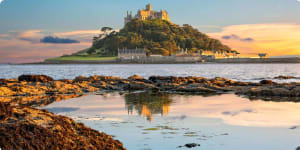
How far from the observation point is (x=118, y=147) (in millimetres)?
4559

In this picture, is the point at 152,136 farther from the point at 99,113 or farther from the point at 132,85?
the point at 132,85

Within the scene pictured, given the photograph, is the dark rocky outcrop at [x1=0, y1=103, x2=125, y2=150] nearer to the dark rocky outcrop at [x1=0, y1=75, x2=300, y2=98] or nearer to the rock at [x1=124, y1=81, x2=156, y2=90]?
the dark rocky outcrop at [x1=0, y1=75, x2=300, y2=98]

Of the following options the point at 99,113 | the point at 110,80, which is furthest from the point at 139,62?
the point at 99,113

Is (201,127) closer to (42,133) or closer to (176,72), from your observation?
→ (42,133)

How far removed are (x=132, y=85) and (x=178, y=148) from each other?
14.6 m

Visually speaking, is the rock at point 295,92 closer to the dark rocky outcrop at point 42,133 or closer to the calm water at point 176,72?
the dark rocky outcrop at point 42,133

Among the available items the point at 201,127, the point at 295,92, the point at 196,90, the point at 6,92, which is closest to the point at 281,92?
the point at 295,92

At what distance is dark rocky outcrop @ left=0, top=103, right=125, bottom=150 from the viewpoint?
3742mm

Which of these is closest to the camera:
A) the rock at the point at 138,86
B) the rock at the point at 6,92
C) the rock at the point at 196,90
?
the rock at the point at 6,92

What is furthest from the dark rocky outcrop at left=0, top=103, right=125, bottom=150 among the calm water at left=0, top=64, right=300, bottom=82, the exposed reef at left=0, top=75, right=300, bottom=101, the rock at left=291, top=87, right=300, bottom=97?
the calm water at left=0, top=64, right=300, bottom=82

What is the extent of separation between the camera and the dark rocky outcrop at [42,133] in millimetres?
3742

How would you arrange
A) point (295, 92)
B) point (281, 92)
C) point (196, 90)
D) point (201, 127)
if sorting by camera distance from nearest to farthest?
point (201, 127) < point (295, 92) < point (281, 92) < point (196, 90)

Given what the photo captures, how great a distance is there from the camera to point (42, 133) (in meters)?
3.96

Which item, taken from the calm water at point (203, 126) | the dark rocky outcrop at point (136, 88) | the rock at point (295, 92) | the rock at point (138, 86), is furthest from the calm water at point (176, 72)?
the calm water at point (203, 126)
